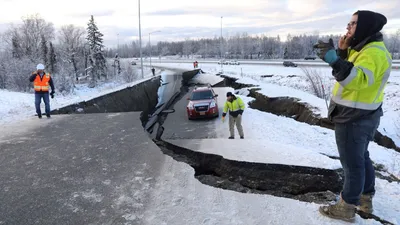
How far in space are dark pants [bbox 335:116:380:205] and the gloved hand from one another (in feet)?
2.49

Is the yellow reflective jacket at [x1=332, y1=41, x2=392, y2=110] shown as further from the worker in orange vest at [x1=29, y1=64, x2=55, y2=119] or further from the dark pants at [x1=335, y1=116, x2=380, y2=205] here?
the worker in orange vest at [x1=29, y1=64, x2=55, y2=119]

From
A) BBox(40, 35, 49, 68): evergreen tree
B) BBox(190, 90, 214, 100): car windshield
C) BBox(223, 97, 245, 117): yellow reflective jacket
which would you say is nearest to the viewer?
BBox(223, 97, 245, 117): yellow reflective jacket

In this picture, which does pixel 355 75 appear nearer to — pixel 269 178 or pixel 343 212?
pixel 343 212

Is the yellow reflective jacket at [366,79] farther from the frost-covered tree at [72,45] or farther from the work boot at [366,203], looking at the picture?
the frost-covered tree at [72,45]

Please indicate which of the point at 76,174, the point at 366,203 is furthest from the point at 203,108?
the point at 366,203

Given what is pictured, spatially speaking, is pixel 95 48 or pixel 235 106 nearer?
pixel 235 106

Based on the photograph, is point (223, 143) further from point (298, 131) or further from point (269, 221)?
point (298, 131)

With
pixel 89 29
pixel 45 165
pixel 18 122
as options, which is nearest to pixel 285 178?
pixel 45 165

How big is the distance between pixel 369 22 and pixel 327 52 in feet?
1.98

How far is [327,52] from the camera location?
2.66 m

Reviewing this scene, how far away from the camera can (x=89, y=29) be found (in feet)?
195

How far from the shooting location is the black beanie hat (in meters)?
2.84

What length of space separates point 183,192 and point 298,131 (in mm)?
9609

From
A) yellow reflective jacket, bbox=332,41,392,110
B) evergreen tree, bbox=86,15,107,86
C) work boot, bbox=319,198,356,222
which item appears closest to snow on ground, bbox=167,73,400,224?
work boot, bbox=319,198,356,222
